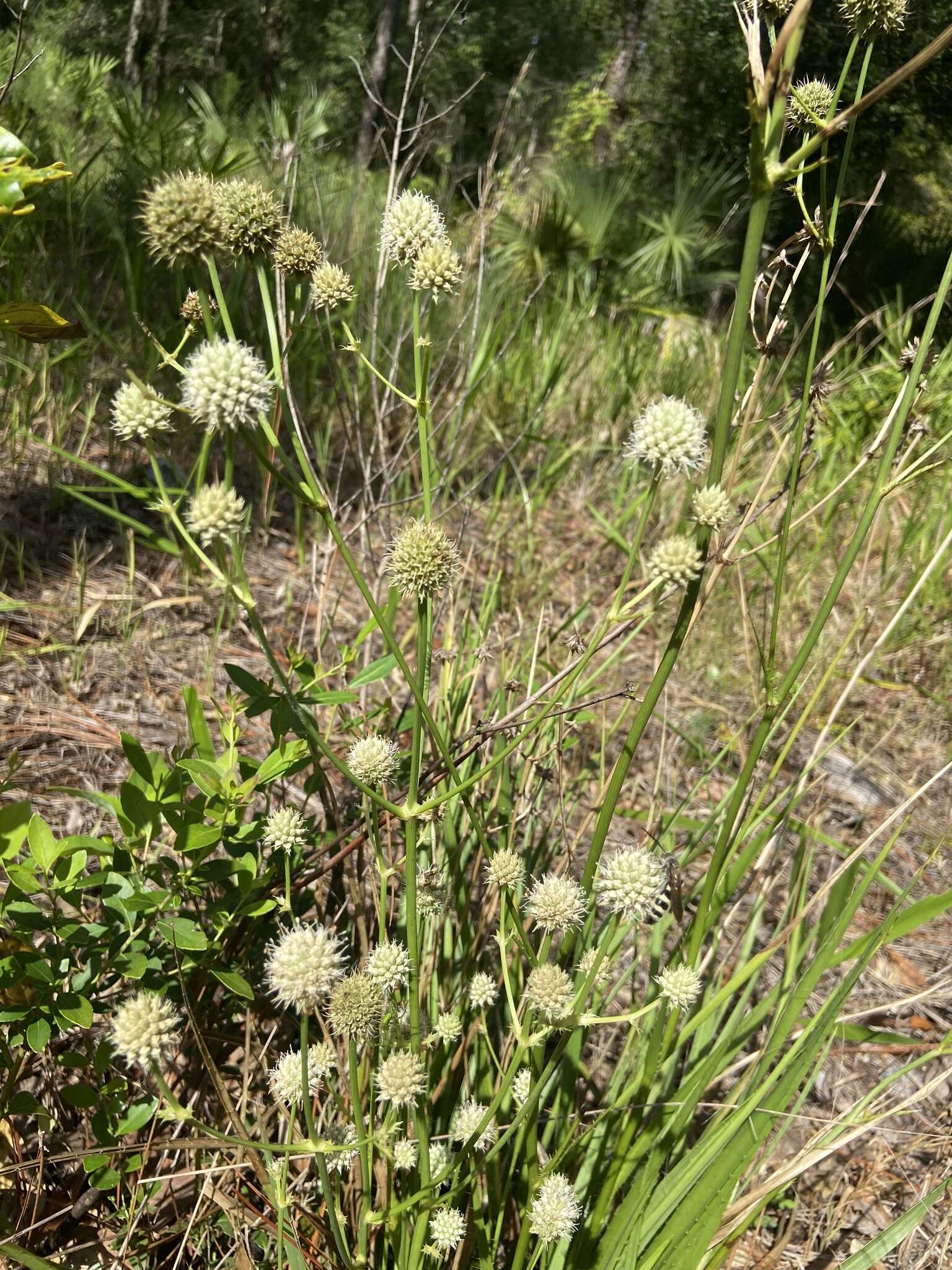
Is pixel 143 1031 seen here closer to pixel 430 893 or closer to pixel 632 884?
pixel 430 893

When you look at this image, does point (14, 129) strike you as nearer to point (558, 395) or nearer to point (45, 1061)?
point (558, 395)

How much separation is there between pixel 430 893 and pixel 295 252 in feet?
2.67

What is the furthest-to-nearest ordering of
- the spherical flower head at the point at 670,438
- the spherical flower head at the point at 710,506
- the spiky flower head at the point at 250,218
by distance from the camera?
the spiky flower head at the point at 250,218 < the spherical flower head at the point at 670,438 < the spherical flower head at the point at 710,506

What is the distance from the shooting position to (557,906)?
977mm

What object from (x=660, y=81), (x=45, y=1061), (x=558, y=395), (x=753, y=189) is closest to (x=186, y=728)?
(x=45, y=1061)

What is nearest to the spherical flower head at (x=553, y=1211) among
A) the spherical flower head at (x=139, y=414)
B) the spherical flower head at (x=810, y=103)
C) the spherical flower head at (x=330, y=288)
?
the spherical flower head at (x=139, y=414)

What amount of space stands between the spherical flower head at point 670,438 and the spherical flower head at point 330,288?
0.42 meters

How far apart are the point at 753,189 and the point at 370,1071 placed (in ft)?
3.50

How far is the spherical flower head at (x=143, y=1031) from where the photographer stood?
844mm

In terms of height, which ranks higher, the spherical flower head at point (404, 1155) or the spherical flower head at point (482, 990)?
the spherical flower head at point (482, 990)

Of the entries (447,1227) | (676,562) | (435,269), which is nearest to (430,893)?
(447,1227)

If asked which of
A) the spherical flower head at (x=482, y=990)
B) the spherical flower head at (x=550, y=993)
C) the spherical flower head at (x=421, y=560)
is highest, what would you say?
the spherical flower head at (x=421, y=560)

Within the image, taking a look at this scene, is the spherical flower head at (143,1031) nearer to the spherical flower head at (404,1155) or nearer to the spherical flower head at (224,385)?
the spherical flower head at (404,1155)

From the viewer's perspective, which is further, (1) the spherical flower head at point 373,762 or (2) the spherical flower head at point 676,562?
(1) the spherical flower head at point 373,762
